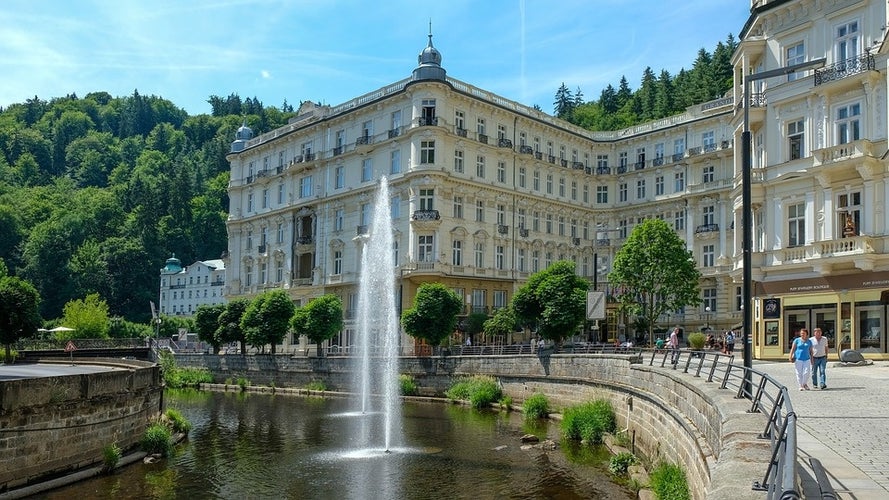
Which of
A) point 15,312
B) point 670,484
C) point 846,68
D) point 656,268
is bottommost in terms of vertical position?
point 670,484

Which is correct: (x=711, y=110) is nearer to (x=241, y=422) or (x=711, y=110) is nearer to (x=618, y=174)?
(x=618, y=174)

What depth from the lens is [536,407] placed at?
119 feet

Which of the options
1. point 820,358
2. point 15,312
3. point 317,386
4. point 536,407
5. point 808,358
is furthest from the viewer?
point 317,386

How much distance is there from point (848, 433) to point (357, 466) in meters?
15.4

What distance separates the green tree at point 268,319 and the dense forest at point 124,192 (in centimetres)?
5471

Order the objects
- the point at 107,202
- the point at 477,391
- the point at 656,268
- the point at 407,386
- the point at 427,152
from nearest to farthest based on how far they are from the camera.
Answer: the point at 477,391 → the point at 407,386 → the point at 656,268 → the point at 427,152 → the point at 107,202

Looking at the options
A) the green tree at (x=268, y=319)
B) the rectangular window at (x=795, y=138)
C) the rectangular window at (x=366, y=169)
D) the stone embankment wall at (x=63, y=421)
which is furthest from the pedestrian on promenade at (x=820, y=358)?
the rectangular window at (x=366, y=169)

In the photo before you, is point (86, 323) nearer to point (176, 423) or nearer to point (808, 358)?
point (176, 423)

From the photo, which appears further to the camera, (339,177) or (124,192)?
(124,192)

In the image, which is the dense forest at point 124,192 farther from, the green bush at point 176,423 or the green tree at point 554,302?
the green bush at point 176,423

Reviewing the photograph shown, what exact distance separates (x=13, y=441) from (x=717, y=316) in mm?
50324

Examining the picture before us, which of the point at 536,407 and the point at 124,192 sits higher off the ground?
the point at 124,192

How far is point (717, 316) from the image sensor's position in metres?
58.3

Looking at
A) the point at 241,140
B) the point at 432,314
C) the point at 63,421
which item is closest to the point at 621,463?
the point at 63,421
